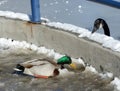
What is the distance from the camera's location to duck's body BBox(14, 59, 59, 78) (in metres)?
6.32

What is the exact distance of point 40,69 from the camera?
6355 mm

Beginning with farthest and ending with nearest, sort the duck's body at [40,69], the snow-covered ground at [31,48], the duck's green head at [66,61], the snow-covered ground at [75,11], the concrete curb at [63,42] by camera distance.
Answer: the snow-covered ground at [75,11], the duck's green head at [66,61], the snow-covered ground at [31,48], the duck's body at [40,69], the concrete curb at [63,42]

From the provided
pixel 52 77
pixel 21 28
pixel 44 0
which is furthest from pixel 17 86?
pixel 44 0

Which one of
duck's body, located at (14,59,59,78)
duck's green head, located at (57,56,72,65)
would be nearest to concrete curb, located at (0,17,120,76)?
duck's green head, located at (57,56,72,65)

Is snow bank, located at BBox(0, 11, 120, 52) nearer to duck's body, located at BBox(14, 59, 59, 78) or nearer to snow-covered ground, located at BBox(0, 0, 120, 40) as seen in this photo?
duck's body, located at BBox(14, 59, 59, 78)

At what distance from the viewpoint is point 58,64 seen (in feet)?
22.0

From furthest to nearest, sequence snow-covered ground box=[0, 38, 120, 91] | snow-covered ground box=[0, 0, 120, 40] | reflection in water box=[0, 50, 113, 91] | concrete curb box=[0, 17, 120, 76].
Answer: snow-covered ground box=[0, 0, 120, 40]
snow-covered ground box=[0, 38, 120, 91]
concrete curb box=[0, 17, 120, 76]
reflection in water box=[0, 50, 113, 91]

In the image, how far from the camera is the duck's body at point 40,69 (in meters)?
6.32

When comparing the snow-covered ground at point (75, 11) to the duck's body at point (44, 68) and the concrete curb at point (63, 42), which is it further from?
the duck's body at point (44, 68)

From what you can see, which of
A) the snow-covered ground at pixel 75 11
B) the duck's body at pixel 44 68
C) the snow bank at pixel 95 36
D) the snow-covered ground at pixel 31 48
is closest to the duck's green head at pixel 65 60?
the duck's body at pixel 44 68

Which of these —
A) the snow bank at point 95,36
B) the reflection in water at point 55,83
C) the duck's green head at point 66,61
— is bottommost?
the reflection in water at point 55,83

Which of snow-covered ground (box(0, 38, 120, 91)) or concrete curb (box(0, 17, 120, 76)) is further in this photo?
snow-covered ground (box(0, 38, 120, 91))

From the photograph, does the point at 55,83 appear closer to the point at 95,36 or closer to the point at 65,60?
the point at 65,60

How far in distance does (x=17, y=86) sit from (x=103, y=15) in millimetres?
3849
